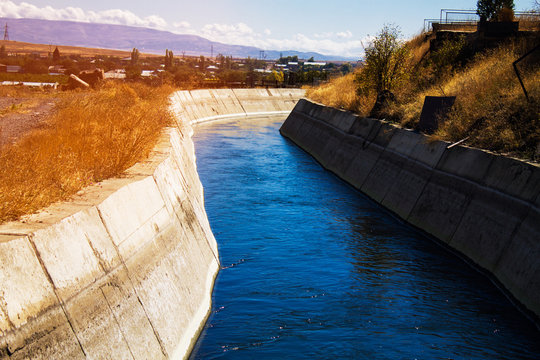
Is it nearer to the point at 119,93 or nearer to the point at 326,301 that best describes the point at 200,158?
the point at 119,93

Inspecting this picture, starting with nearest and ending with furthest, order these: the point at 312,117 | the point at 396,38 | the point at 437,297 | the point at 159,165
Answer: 1. the point at 159,165
2. the point at 437,297
3. the point at 396,38
4. the point at 312,117

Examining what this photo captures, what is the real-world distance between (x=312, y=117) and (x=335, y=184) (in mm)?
15444

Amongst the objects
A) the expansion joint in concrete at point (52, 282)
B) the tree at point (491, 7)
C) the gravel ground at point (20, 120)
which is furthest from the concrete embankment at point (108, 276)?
the tree at point (491, 7)

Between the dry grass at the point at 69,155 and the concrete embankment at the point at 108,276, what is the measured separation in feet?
0.99

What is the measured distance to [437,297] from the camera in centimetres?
1439

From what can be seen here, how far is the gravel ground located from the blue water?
6545 mm

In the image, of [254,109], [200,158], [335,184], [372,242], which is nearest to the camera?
[372,242]

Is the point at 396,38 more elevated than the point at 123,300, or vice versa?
the point at 396,38

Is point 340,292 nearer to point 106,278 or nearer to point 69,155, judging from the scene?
point 69,155

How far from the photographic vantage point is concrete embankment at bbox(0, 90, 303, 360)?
22.1 feet

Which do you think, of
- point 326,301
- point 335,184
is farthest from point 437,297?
point 335,184

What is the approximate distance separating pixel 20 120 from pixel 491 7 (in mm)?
34350

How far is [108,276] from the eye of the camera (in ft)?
28.2

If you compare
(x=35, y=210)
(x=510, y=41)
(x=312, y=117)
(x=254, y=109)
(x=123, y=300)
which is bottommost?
(x=254, y=109)
